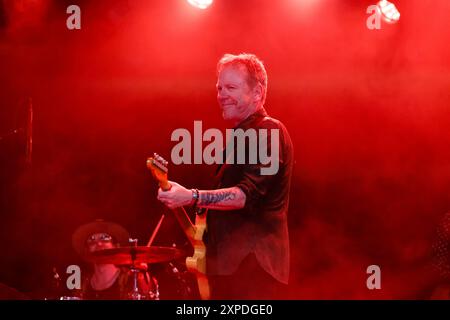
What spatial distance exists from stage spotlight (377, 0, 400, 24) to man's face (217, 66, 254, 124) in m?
1.52

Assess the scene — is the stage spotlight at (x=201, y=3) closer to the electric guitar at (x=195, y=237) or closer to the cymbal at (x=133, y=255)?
the electric guitar at (x=195, y=237)

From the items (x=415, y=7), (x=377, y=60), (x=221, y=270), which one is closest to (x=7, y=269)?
(x=221, y=270)

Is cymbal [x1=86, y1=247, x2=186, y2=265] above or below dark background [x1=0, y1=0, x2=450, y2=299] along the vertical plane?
below

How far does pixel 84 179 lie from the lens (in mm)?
5082

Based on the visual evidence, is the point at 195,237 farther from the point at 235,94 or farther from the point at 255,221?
the point at 235,94

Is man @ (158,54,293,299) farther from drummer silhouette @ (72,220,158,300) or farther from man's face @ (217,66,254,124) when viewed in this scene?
drummer silhouette @ (72,220,158,300)

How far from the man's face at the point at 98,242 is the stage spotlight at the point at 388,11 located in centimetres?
269

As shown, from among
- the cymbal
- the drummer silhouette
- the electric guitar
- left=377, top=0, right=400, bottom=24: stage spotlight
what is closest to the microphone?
the drummer silhouette

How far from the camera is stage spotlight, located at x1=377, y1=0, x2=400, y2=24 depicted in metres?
4.94

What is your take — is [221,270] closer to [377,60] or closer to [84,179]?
[84,179]

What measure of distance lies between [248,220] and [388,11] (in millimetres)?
2202
